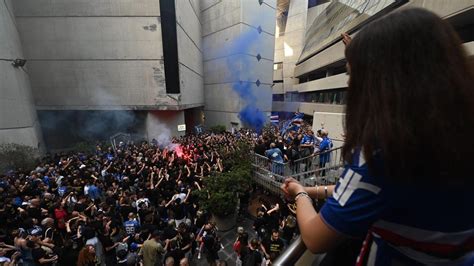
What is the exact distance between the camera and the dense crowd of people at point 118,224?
501 centimetres

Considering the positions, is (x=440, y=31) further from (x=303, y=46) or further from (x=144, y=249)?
(x=303, y=46)

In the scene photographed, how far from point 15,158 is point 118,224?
1048 cm

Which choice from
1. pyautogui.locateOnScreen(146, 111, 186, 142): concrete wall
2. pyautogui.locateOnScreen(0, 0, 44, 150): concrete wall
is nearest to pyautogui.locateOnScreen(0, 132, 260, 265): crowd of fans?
pyautogui.locateOnScreen(0, 0, 44, 150): concrete wall

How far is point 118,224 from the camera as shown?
20.3ft

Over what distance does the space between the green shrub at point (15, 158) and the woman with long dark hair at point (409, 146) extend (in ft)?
53.8

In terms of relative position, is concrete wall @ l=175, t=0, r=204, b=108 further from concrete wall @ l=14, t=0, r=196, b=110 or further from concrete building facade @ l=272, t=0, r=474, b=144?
concrete building facade @ l=272, t=0, r=474, b=144

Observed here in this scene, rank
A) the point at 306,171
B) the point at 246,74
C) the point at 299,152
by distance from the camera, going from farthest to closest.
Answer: the point at 246,74 → the point at 299,152 → the point at 306,171

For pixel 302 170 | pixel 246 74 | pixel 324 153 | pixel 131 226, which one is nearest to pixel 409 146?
pixel 131 226

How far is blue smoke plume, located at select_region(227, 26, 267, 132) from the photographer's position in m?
25.3

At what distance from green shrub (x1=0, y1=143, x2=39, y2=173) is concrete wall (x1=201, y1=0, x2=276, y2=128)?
58.8ft

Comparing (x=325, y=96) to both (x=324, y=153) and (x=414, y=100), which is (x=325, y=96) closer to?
(x=324, y=153)

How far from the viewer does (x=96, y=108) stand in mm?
19312

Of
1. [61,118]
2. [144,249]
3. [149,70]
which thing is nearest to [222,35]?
[149,70]

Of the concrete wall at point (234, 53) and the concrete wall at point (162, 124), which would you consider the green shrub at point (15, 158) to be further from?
the concrete wall at point (234, 53)
